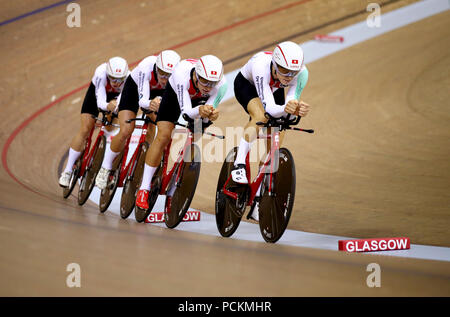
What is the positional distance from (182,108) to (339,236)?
4.10 feet

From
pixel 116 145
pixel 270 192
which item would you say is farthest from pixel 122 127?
pixel 270 192

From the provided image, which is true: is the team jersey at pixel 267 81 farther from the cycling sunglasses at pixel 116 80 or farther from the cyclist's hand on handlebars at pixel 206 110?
the cycling sunglasses at pixel 116 80

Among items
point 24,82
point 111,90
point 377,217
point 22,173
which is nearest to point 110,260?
point 377,217

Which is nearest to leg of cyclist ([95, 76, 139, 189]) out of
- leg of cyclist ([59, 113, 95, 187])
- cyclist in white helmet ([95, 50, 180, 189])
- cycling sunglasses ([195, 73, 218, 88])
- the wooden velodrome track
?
cyclist in white helmet ([95, 50, 180, 189])

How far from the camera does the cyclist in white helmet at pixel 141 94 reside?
4.24 metres

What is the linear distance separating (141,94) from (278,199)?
158 centimetres

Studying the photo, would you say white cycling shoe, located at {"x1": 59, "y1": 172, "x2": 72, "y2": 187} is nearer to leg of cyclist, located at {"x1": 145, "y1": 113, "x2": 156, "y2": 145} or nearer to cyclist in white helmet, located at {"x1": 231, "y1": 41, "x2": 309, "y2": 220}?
leg of cyclist, located at {"x1": 145, "y1": 113, "x2": 156, "y2": 145}

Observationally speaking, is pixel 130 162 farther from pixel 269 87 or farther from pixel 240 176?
pixel 269 87

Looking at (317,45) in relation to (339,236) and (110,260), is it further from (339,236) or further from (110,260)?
(110,260)

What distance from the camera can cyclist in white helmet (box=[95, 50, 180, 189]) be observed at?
4238 mm

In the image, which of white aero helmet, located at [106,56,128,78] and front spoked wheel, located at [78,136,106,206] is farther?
front spoked wheel, located at [78,136,106,206]

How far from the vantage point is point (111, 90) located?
16.4ft

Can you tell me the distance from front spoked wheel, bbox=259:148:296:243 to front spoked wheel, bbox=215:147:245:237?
0.16 m

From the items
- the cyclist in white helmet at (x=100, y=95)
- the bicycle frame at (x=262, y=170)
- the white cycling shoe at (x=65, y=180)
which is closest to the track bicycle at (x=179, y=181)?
the bicycle frame at (x=262, y=170)
